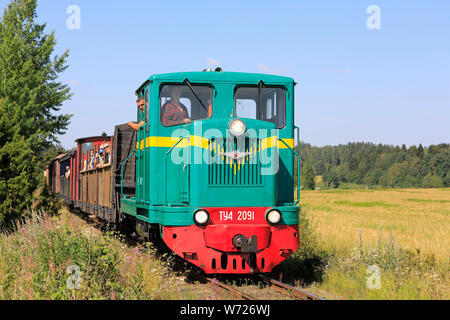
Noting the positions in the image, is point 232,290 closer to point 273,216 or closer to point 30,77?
point 273,216

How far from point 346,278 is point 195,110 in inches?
148

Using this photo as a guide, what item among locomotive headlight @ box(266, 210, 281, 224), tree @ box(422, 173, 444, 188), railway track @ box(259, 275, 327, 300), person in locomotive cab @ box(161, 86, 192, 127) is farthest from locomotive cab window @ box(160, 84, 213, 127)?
tree @ box(422, 173, 444, 188)

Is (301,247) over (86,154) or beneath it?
beneath

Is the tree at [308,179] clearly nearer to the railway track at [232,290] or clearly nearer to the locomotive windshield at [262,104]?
the locomotive windshield at [262,104]

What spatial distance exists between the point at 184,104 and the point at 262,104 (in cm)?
139

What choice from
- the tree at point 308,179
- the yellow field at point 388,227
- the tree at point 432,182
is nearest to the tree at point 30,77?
the yellow field at point 388,227

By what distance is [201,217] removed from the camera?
25.8 ft

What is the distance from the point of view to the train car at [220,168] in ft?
26.0

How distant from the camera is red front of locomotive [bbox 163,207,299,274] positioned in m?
7.84

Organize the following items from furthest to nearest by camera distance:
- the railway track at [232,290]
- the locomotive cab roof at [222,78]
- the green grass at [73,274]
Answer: the locomotive cab roof at [222,78] < the railway track at [232,290] < the green grass at [73,274]

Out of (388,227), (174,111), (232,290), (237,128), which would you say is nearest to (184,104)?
(174,111)
